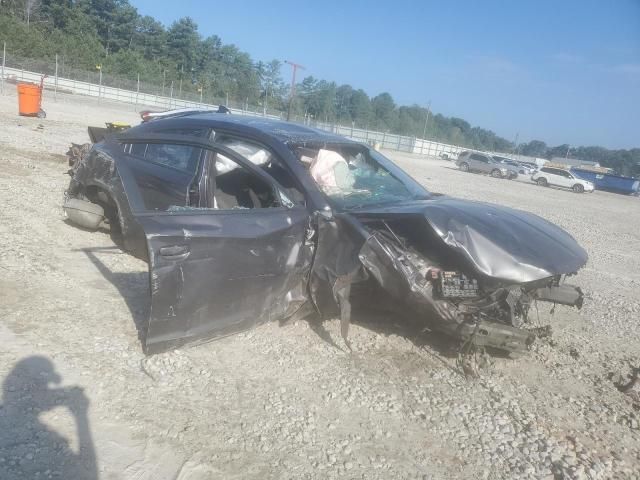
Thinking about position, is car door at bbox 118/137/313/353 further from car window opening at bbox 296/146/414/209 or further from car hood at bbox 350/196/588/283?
car hood at bbox 350/196/588/283

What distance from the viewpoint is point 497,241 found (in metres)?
3.48

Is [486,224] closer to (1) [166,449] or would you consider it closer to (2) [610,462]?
(2) [610,462]

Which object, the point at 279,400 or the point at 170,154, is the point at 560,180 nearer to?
the point at 170,154

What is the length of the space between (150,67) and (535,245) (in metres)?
72.1

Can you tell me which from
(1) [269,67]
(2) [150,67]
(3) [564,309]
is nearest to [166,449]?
(3) [564,309]

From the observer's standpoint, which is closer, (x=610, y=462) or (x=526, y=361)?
(x=610, y=462)

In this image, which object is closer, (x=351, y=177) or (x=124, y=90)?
(x=351, y=177)

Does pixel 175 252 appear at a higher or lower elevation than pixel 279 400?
higher

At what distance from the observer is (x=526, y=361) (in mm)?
3908

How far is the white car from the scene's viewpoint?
116 feet

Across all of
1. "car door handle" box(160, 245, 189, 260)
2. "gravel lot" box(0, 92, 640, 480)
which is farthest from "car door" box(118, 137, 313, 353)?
"gravel lot" box(0, 92, 640, 480)

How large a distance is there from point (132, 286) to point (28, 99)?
15.3 meters

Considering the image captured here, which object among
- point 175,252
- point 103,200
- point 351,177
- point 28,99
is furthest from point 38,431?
point 28,99

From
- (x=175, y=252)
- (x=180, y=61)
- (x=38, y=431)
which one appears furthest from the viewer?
(x=180, y=61)
